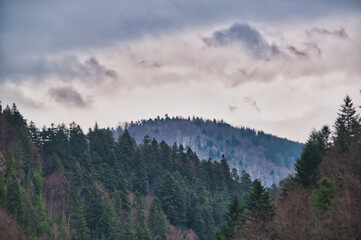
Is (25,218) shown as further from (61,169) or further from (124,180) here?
(124,180)

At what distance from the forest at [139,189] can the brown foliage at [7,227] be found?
0.58ft

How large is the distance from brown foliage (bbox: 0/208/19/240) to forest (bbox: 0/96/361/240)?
0.58 ft

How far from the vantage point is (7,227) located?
59125mm

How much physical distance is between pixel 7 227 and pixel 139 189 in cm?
4538

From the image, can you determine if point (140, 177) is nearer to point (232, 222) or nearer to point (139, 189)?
point (139, 189)

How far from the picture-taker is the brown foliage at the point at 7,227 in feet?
188

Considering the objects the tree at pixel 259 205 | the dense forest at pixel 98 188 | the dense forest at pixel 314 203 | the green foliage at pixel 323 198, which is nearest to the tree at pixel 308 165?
the dense forest at pixel 314 203

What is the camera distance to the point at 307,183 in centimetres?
4694

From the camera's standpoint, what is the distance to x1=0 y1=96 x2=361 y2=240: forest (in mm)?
42031

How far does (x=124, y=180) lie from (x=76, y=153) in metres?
14.7

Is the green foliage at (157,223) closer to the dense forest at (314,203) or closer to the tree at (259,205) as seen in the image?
the dense forest at (314,203)

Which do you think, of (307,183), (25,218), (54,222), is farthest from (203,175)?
(307,183)

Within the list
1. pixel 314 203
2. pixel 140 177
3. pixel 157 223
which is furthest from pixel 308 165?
pixel 140 177

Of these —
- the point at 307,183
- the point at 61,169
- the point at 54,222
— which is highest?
the point at 61,169
